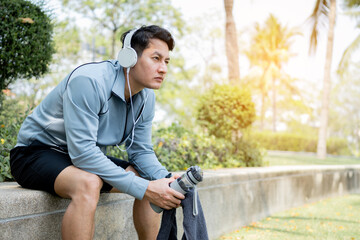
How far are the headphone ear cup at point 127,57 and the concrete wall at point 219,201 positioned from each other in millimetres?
921

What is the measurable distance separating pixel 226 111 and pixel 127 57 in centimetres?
468

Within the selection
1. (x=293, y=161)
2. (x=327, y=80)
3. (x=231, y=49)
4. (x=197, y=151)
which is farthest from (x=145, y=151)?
(x=327, y=80)

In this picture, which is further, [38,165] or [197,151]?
[197,151]

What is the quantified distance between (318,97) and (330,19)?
32.0 meters

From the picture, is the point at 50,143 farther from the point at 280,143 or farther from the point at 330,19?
the point at 280,143

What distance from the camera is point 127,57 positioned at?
98.0 inches

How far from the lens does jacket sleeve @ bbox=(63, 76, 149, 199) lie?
7.26 feet

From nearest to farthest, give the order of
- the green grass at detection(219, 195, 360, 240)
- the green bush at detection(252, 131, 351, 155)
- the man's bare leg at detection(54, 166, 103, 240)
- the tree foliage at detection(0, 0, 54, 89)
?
the man's bare leg at detection(54, 166, 103, 240) → the green grass at detection(219, 195, 360, 240) → the tree foliage at detection(0, 0, 54, 89) → the green bush at detection(252, 131, 351, 155)

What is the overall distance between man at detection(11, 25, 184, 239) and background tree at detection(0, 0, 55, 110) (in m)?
2.52

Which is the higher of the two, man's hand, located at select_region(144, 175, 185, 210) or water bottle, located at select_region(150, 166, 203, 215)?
water bottle, located at select_region(150, 166, 203, 215)

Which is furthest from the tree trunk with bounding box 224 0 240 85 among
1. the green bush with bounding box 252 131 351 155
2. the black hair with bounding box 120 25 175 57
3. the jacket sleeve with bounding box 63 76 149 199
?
the green bush with bounding box 252 131 351 155

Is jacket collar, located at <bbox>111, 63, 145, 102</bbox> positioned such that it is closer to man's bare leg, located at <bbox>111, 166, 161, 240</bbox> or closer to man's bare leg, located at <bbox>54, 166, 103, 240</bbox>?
man's bare leg, located at <bbox>54, 166, 103, 240</bbox>

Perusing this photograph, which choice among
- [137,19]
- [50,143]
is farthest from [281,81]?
[50,143]

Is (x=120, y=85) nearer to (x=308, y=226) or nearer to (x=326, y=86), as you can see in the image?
(x=308, y=226)
